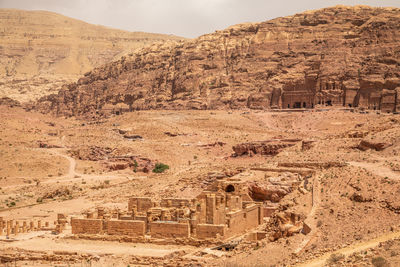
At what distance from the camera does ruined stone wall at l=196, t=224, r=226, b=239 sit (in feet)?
76.9

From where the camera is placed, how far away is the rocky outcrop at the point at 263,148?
169 ft

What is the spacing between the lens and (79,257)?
22.3m

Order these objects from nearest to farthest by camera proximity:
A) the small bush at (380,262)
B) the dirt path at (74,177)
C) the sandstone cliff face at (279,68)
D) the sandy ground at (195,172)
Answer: the small bush at (380,262) < the sandy ground at (195,172) < the dirt path at (74,177) < the sandstone cliff face at (279,68)

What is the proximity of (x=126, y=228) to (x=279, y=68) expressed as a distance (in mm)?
64622

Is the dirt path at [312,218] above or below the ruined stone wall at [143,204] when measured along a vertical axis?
above

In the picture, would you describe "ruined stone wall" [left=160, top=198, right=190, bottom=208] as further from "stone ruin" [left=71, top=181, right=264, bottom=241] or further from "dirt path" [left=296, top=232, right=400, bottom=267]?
"dirt path" [left=296, top=232, right=400, bottom=267]

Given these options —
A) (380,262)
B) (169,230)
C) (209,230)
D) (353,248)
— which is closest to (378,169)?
(209,230)

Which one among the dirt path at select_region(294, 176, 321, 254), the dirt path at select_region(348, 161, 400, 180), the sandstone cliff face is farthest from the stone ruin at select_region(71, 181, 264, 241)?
the sandstone cliff face

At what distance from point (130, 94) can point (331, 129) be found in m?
40.2

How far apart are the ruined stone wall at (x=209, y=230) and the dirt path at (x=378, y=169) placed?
31.0 ft

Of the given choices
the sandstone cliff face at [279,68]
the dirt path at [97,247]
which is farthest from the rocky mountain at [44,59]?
the dirt path at [97,247]

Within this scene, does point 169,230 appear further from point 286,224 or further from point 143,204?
point 143,204

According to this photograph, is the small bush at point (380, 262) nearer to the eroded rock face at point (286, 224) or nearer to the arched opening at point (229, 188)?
the eroded rock face at point (286, 224)

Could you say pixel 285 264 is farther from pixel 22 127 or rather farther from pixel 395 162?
pixel 22 127
